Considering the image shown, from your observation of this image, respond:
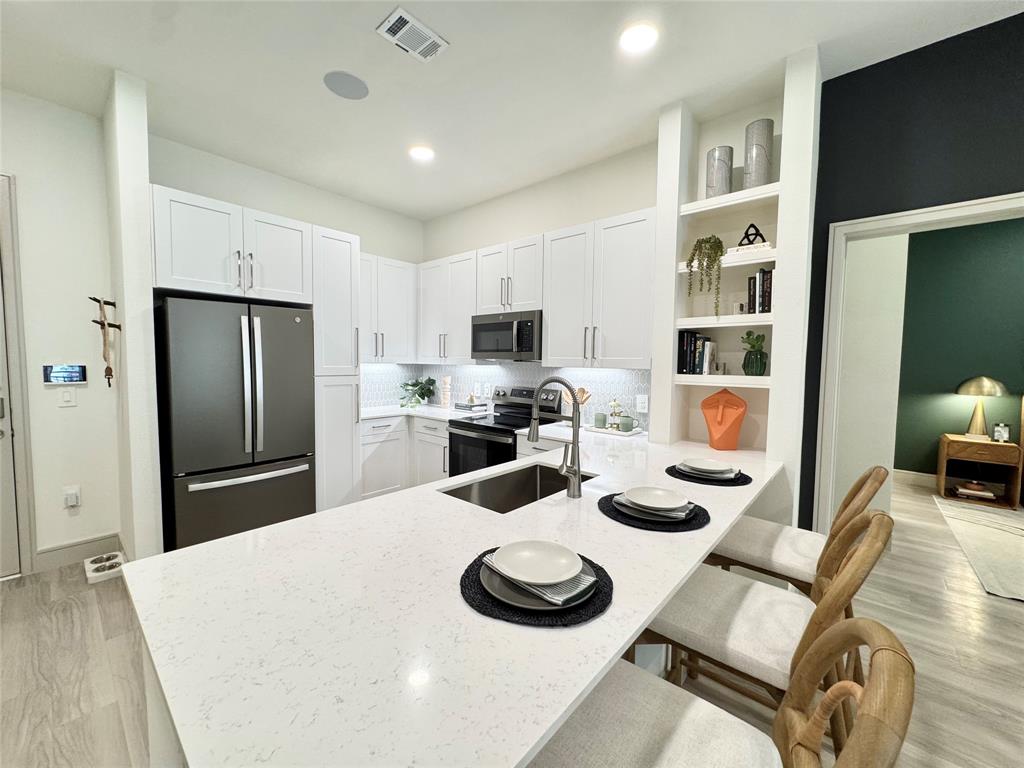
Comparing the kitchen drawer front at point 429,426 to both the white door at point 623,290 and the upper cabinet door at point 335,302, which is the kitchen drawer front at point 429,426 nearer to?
the upper cabinet door at point 335,302

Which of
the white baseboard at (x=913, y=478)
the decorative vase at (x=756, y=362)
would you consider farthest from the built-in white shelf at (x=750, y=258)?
the white baseboard at (x=913, y=478)

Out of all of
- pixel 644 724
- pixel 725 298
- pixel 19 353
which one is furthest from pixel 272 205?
pixel 644 724

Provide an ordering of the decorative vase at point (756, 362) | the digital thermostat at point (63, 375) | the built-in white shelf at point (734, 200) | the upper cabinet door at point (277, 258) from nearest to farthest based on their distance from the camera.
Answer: the built-in white shelf at point (734, 200)
the decorative vase at point (756, 362)
the digital thermostat at point (63, 375)
the upper cabinet door at point (277, 258)

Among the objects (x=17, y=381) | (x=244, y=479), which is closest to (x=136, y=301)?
(x=17, y=381)

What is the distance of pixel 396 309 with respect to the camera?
13.8 ft

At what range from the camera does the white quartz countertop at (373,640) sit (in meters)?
0.59

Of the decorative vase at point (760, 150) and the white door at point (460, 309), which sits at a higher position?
the decorative vase at point (760, 150)

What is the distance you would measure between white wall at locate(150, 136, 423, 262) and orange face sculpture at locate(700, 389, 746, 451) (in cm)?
352

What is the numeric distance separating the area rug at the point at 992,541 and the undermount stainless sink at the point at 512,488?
291 centimetres

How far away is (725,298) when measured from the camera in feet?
8.59

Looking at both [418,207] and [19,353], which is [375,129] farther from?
[19,353]

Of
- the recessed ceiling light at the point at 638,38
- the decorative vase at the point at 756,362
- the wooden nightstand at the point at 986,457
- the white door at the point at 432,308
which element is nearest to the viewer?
the recessed ceiling light at the point at 638,38

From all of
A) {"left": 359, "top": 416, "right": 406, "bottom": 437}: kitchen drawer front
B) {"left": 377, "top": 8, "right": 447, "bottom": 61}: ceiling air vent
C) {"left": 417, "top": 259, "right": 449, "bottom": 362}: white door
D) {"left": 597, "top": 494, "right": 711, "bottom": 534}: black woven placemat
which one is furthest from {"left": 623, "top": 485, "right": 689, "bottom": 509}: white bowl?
{"left": 417, "top": 259, "right": 449, "bottom": 362}: white door

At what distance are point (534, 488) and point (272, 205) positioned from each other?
129 inches
